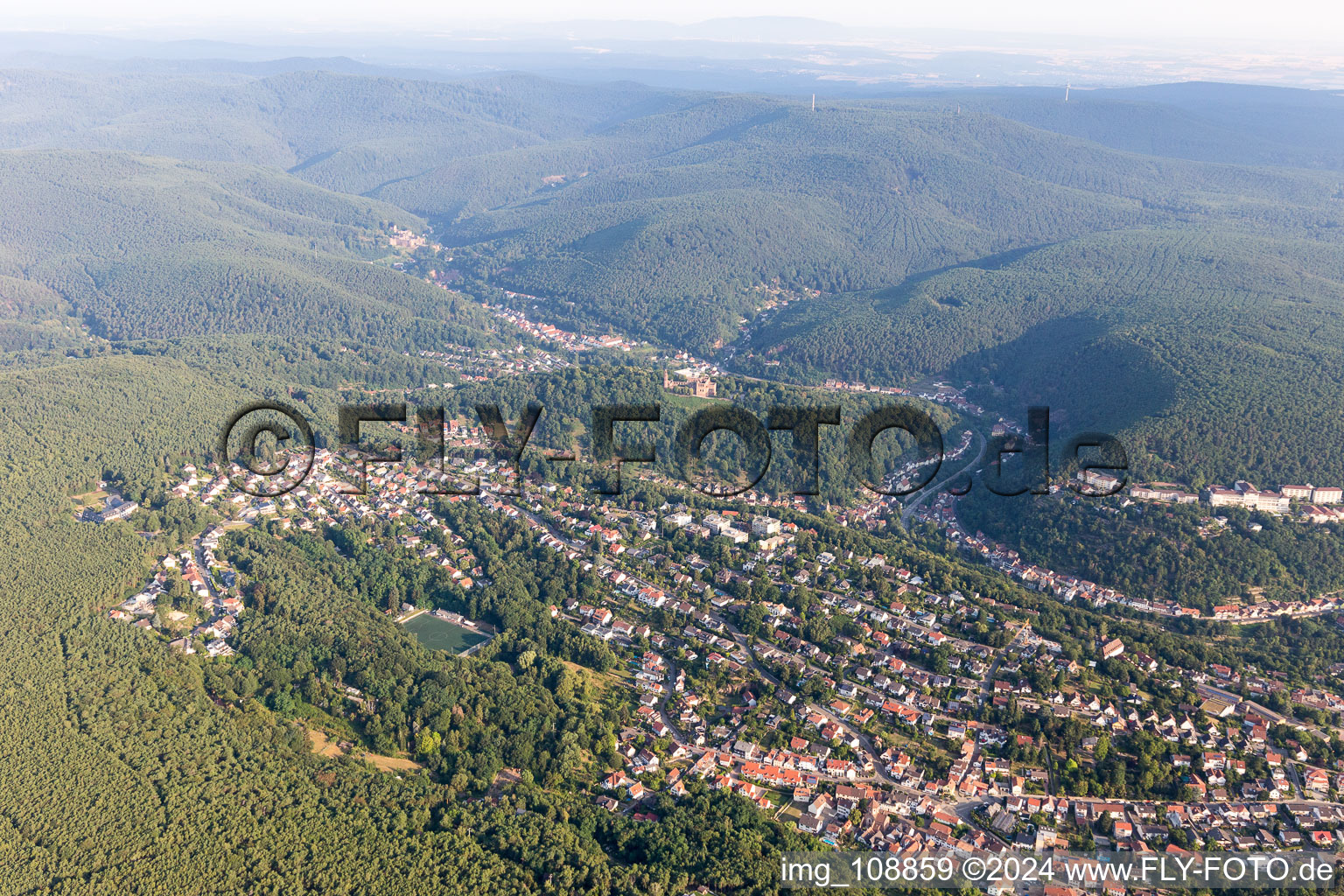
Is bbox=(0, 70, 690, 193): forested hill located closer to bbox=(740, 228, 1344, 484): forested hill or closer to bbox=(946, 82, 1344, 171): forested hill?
bbox=(946, 82, 1344, 171): forested hill

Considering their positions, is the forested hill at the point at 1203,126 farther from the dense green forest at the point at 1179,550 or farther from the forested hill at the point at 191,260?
the dense green forest at the point at 1179,550

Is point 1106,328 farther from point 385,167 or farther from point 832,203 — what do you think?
point 385,167

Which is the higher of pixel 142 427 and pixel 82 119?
pixel 82 119

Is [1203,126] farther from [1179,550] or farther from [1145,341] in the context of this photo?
[1179,550]

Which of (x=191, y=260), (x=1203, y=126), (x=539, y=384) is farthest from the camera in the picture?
(x=1203, y=126)

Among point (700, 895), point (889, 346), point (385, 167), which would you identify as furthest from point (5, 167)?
point (700, 895)

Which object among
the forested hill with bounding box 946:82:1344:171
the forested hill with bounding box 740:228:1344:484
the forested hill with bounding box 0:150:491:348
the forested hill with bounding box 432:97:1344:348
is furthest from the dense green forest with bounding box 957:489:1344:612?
the forested hill with bounding box 946:82:1344:171

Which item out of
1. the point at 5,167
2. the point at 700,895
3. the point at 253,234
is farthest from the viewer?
the point at 5,167

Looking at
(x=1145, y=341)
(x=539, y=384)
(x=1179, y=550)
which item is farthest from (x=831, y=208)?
(x=1179, y=550)
